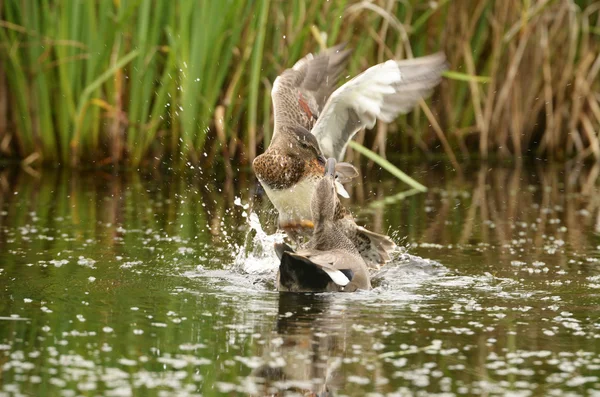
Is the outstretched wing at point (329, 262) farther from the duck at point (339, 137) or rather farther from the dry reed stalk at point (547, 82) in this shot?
the dry reed stalk at point (547, 82)

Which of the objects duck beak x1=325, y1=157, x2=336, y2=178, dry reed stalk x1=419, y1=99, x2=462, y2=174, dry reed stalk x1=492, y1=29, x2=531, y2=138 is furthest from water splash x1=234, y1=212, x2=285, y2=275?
dry reed stalk x1=492, y1=29, x2=531, y2=138

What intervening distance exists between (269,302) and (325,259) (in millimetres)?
461

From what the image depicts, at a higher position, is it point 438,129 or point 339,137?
point 438,129

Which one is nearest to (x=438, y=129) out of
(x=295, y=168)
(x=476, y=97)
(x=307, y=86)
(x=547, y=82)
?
(x=476, y=97)

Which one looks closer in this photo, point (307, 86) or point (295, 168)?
point (295, 168)

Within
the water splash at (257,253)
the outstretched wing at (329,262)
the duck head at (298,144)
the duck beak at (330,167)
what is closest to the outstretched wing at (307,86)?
the duck head at (298,144)

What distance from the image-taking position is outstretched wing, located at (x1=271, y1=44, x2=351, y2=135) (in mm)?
8203

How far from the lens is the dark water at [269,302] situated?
14.4ft

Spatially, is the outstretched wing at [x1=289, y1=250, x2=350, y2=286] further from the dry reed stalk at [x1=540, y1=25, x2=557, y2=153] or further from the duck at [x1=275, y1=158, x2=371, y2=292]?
the dry reed stalk at [x1=540, y1=25, x2=557, y2=153]

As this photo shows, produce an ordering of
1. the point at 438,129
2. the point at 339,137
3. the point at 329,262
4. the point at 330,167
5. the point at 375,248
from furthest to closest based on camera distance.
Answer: the point at 438,129
the point at 339,137
the point at 375,248
the point at 330,167
the point at 329,262

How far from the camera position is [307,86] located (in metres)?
8.52

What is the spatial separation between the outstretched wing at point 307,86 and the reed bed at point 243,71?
0.84m

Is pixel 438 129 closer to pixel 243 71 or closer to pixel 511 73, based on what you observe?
pixel 511 73

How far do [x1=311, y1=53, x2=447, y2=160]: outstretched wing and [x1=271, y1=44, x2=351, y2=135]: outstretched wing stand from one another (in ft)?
1.32
